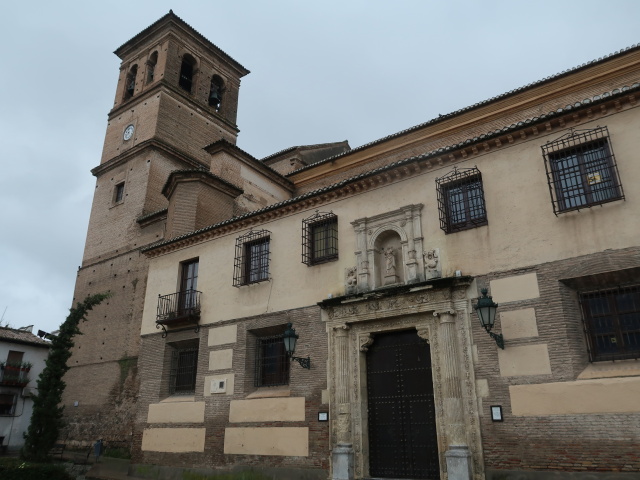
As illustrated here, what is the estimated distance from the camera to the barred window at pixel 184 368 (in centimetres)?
1404

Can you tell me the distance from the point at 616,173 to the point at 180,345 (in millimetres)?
11745

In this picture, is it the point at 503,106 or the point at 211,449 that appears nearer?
the point at 211,449

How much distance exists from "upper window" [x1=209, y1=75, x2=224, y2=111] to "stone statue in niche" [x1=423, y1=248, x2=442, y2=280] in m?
22.5

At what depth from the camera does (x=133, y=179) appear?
24.3 meters

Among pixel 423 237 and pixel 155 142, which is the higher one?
pixel 155 142

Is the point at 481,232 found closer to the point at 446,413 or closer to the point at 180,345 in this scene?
the point at 446,413

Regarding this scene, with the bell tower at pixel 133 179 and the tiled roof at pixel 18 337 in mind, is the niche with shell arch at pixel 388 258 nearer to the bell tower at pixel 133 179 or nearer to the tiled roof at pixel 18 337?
the bell tower at pixel 133 179

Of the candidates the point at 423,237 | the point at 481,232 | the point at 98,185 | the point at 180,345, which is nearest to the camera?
the point at 481,232

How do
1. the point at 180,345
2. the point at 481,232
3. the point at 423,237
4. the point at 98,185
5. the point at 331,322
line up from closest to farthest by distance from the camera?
the point at 481,232 → the point at 423,237 → the point at 331,322 → the point at 180,345 → the point at 98,185

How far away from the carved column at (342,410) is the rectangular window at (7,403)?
24356 mm

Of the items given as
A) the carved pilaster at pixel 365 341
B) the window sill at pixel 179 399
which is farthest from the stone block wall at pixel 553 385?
the window sill at pixel 179 399

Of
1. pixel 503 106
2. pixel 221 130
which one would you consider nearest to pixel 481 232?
pixel 503 106

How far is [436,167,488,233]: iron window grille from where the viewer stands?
10.2 metres

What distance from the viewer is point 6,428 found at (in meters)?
26.7
